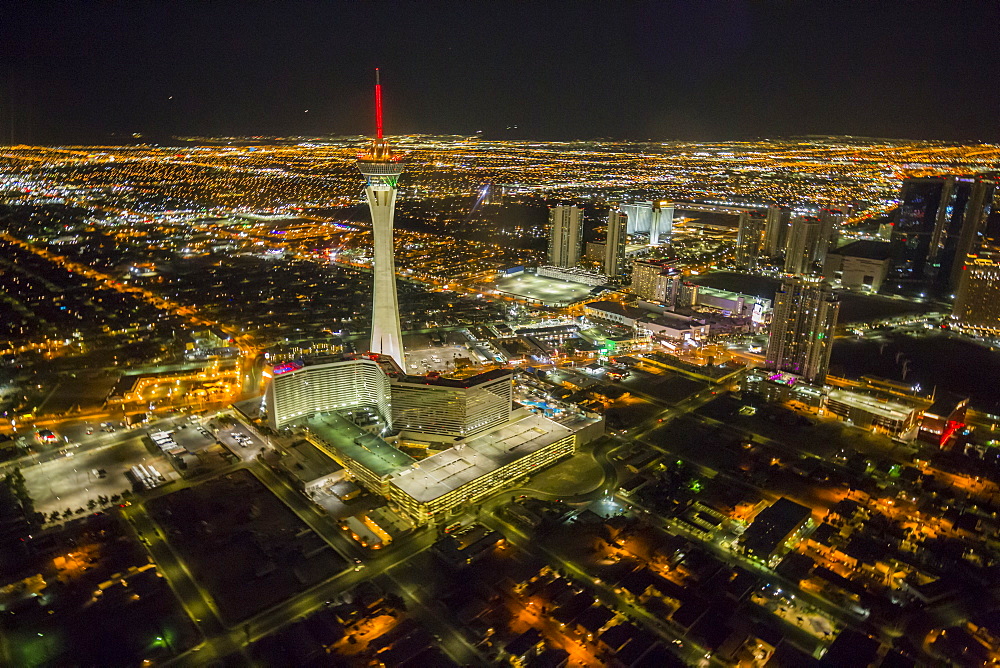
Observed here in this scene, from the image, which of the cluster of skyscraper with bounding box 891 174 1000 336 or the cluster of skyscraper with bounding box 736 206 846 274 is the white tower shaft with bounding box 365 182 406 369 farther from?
the cluster of skyscraper with bounding box 736 206 846 274

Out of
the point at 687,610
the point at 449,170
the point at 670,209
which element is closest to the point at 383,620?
the point at 687,610

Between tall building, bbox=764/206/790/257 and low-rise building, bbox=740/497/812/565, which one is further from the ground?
tall building, bbox=764/206/790/257

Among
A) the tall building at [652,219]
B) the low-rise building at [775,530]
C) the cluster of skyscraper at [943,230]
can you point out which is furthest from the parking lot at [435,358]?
the tall building at [652,219]

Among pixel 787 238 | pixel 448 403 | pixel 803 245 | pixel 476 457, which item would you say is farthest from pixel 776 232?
pixel 476 457

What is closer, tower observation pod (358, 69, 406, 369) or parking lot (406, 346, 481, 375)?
tower observation pod (358, 69, 406, 369)

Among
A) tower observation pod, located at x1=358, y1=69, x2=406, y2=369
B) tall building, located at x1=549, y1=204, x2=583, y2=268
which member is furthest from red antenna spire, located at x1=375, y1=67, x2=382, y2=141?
tall building, located at x1=549, y1=204, x2=583, y2=268

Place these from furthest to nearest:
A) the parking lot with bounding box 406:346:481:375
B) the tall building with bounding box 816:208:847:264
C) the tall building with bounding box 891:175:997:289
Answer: the tall building with bounding box 816:208:847:264, the tall building with bounding box 891:175:997:289, the parking lot with bounding box 406:346:481:375

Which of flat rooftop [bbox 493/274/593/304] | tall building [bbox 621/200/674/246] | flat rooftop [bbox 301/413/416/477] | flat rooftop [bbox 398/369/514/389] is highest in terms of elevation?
tall building [bbox 621/200/674/246]
